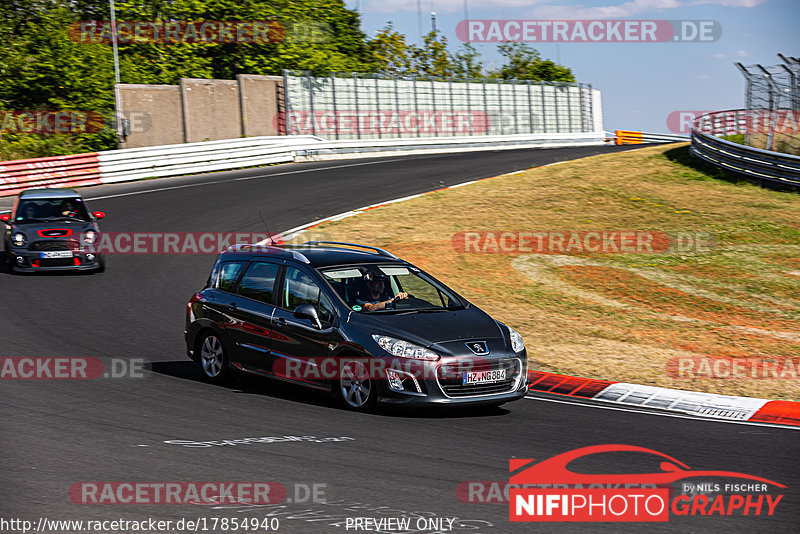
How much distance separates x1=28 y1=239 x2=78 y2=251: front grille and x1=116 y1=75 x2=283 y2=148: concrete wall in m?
17.9

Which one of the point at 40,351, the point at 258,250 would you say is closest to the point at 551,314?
the point at 258,250

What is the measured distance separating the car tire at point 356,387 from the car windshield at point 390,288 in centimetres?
65

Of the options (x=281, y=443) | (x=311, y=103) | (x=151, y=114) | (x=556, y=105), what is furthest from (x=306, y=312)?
(x=556, y=105)

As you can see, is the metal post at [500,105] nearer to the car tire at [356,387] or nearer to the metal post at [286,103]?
the metal post at [286,103]

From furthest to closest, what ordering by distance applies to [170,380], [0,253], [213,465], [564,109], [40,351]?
[564,109] < [0,253] < [40,351] < [170,380] < [213,465]

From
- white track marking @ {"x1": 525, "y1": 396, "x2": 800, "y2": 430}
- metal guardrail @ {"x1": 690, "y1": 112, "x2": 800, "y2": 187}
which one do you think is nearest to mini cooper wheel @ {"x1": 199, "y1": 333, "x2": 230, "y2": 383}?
white track marking @ {"x1": 525, "y1": 396, "x2": 800, "y2": 430}

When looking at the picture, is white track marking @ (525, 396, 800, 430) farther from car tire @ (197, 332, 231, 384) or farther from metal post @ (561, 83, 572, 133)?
metal post @ (561, 83, 572, 133)

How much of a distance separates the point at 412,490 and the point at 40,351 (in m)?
6.86

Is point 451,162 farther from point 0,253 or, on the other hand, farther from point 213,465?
point 213,465

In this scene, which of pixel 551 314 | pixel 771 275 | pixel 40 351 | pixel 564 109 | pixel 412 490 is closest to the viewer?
pixel 412 490

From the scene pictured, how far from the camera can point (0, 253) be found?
64.3 ft

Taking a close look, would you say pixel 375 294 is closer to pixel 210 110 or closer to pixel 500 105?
pixel 210 110

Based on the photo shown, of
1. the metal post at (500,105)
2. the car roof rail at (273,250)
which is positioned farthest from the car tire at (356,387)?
the metal post at (500,105)

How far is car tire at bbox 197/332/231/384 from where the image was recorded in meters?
10.4
